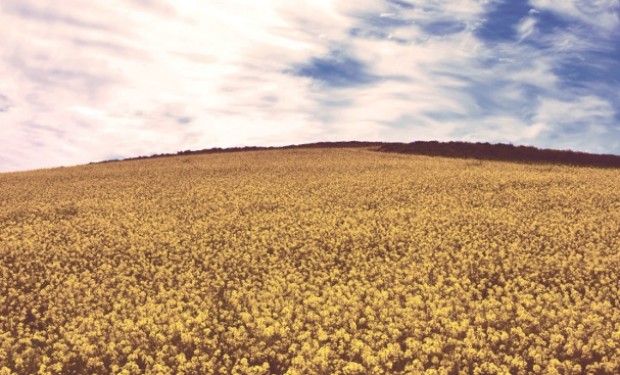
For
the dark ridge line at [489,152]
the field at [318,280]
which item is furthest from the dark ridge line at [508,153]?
the field at [318,280]

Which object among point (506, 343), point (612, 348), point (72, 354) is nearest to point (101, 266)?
point (72, 354)

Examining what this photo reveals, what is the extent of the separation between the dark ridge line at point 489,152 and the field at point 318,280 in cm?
1252

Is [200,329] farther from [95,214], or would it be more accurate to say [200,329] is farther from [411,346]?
[95,214]

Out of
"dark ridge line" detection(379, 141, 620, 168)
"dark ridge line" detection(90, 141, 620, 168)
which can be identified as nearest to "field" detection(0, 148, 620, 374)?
"dark ridge line" detection(379, 141, 620, 168)

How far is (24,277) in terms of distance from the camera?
1404 cm

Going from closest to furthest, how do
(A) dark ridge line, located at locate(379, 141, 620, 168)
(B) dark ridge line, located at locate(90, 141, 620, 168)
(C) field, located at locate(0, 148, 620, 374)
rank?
(C) field, located at locate(0, 148, 620, 374) → (A) dark ridge line, located at locate(379, 141, 620, 168) → (B) dark ridge line, located at locate(90, 141, 620, 168)

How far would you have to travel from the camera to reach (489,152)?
4072 centimetres

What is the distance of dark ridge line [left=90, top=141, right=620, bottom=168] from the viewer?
37062 millimetres

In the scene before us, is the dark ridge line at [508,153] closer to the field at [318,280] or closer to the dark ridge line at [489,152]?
the dark ridge line at [489,152]

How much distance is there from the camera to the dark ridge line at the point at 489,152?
37.1 meters

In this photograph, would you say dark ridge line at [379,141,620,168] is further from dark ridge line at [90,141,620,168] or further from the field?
the field

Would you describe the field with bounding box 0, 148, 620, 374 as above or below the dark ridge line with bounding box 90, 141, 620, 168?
below

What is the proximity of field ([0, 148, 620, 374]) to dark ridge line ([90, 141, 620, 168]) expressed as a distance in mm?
12524

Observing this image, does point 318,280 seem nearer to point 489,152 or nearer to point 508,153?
point 508,153
